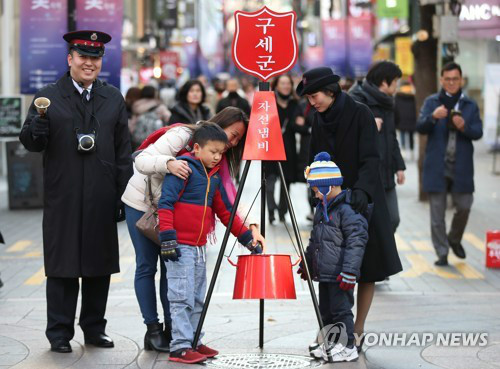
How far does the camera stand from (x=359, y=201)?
673cm

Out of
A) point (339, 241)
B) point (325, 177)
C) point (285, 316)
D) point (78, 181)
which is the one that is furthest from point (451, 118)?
point (78, 181)

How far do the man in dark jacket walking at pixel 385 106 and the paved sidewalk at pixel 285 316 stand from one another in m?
1.01

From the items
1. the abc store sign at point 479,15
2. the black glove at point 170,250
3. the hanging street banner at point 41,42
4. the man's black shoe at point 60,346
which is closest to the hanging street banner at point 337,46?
the abc store sign at point 479,15

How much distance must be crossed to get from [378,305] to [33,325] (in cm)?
280

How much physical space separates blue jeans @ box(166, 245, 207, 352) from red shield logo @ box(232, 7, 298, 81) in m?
1.22

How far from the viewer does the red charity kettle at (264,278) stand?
261 inches

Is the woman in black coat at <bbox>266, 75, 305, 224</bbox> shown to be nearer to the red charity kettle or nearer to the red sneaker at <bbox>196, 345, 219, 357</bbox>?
the red sneaker at <bbox>196, 345, 219, 357</bbox>

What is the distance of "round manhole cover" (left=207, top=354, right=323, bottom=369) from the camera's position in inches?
263

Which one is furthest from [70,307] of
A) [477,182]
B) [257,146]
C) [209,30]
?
[209,30]

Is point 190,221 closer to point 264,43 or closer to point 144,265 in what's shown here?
point 144,265

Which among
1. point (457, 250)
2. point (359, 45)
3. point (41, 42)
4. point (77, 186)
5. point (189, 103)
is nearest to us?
point (77, 186)

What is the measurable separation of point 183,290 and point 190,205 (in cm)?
52

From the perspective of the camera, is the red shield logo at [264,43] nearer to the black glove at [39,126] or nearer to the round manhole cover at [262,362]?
the black glove at [39,126]

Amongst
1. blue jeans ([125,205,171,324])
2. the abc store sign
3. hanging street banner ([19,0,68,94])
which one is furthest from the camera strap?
the abc store sign
